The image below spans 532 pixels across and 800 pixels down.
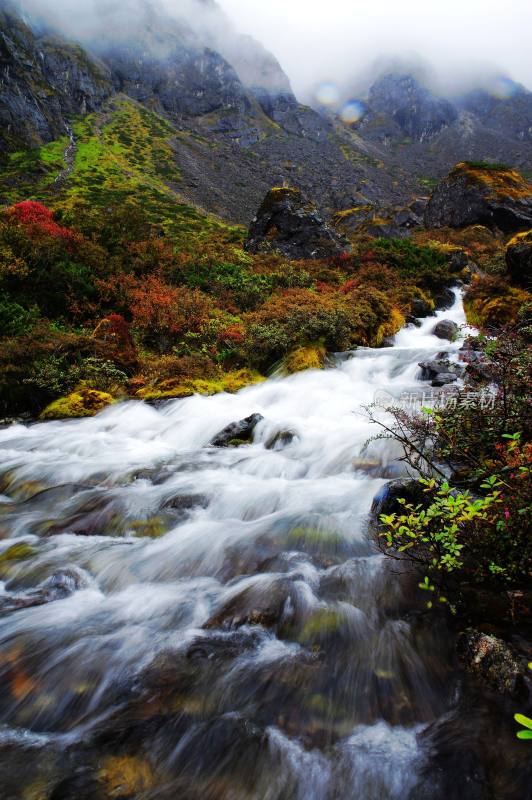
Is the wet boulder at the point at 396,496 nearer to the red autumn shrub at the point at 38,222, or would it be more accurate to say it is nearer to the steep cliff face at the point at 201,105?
the red autumn shrub at the point at 38,222

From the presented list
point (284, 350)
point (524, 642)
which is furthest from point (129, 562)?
point (284, 350)

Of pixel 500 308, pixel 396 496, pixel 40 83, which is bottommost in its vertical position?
pixel 396 496

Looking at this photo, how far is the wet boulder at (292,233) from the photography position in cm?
2659

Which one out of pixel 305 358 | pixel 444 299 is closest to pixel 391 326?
pixel 305 358

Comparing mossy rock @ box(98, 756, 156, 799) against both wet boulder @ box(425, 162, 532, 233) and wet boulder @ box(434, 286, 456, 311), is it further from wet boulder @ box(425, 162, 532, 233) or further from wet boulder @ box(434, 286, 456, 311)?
wet boulder @ box(425, 162, 532, 233)

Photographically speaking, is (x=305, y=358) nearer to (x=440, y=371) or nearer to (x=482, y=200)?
(x=440, y=371)

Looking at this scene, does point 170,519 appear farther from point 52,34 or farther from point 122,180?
point 52,34

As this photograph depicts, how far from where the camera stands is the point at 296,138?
11350 cm

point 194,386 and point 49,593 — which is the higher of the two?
point 194,386

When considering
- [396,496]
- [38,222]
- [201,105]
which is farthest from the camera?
[201,105]

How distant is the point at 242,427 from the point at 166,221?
41.4 meters

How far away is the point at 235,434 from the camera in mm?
8656

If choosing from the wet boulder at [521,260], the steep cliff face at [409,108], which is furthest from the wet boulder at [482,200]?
the steep cliff face at [409,108]

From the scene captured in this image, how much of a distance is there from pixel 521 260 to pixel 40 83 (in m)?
102
